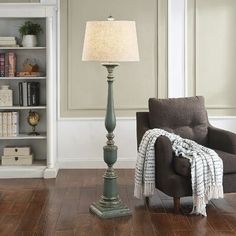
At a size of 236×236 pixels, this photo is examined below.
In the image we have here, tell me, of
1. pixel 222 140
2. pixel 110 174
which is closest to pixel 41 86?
pixel 110 174

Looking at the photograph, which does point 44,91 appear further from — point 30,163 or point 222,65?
point 222,65

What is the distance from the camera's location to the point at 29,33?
618cm

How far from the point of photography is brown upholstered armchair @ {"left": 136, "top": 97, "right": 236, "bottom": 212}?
14.9 feet

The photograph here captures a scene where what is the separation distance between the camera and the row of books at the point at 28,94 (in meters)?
6.15

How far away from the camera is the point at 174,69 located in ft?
21.5

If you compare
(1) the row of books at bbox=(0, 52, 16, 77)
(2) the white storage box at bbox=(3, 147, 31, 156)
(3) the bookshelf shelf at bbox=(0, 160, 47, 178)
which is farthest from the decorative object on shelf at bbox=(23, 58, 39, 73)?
(3) the bookshelf shelf at bbox=(0, 160, 47, 178)

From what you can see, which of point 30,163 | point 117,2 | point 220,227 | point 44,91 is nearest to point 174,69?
point 117,2

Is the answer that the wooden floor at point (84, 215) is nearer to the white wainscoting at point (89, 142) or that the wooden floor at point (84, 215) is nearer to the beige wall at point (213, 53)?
the white wainscoting at point (89, 142)

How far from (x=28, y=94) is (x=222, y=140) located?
2.34 m

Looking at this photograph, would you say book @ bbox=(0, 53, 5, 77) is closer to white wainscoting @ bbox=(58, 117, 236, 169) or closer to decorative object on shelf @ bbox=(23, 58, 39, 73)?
decorative object on shelf @ bbox=(23, 58, 39, 73)

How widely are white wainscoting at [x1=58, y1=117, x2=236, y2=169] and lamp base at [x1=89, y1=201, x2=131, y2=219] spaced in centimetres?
196

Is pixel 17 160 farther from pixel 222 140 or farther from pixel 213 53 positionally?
pixel 213 53

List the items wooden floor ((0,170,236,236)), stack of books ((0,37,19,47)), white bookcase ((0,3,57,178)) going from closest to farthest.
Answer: wooden floor ((0,170,236,236))
white bookcase ((0,3,57,178))
stack of books ((0,37,19,47))

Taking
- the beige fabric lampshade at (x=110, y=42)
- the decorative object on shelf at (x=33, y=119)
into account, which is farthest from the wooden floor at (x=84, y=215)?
the beige fabric lampshade at (x=110, y=42)
